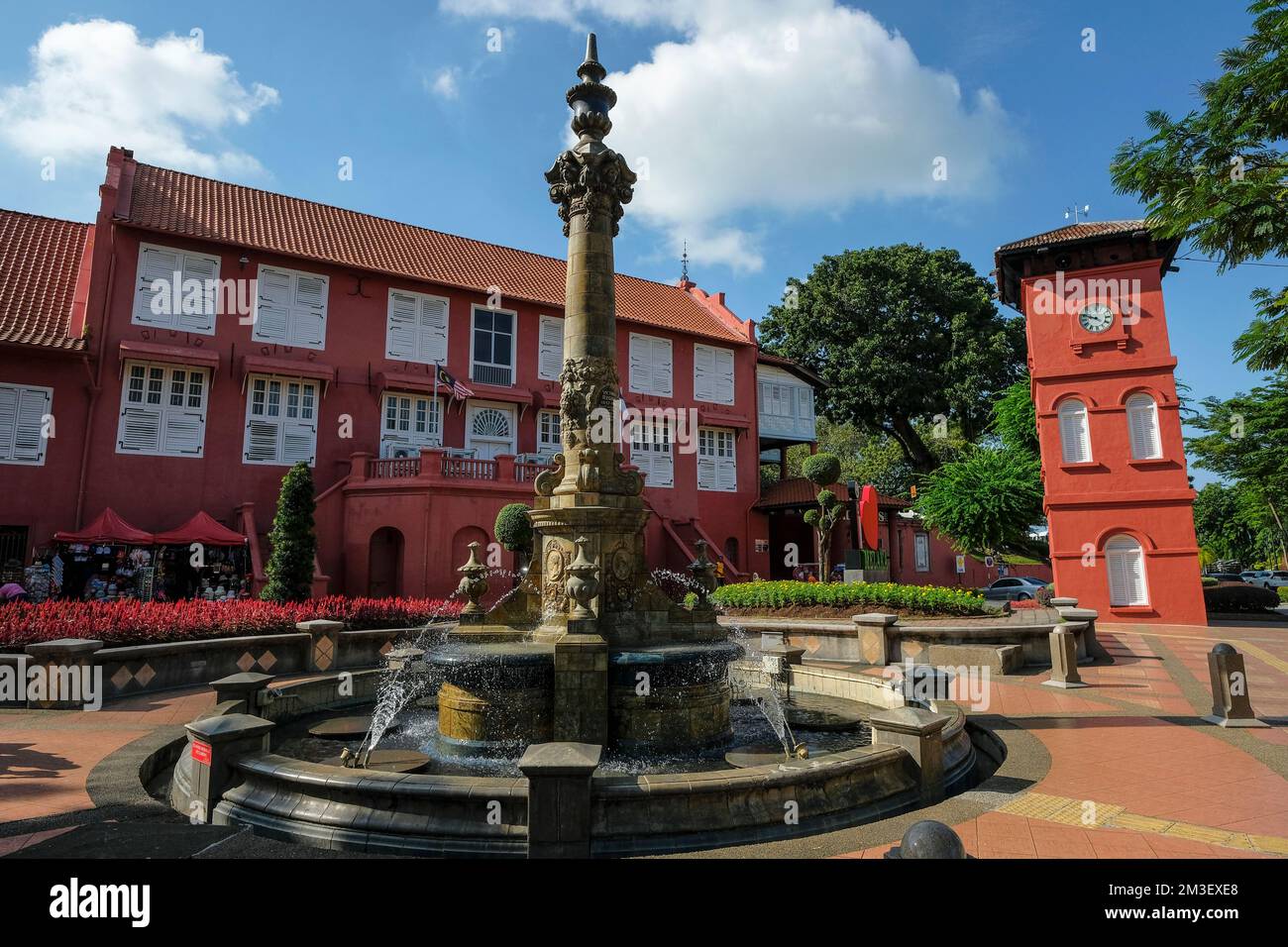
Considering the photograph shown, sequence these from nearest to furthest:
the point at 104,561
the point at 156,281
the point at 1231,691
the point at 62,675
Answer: the point at 1231,691
the point at 62,675
the point at 104,561
the point at 156,281

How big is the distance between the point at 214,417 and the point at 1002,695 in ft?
72.5

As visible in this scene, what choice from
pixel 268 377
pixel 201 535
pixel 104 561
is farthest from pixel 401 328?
pixel 104 561

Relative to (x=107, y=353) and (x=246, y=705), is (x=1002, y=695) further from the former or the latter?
(x=107, y=353)

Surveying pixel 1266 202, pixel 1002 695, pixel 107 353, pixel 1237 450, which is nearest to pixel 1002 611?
pixel 1002 695

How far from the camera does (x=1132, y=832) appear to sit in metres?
4.77

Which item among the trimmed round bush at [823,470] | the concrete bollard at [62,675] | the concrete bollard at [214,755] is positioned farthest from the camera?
the trimmed round bush at [823,470]

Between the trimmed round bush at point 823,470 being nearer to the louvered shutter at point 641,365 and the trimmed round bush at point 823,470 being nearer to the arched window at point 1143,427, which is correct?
the arched window at point 1143,427

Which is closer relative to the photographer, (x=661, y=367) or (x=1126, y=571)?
(x=1126, y=571)

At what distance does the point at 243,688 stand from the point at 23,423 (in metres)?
16.9

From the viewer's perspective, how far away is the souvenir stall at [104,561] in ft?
57.8

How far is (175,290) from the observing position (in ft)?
68.3

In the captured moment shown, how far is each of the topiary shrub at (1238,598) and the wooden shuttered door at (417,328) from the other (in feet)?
97.9

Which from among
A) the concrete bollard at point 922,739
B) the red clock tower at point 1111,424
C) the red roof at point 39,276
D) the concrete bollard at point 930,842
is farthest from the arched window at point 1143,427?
the red roof at point 39,276

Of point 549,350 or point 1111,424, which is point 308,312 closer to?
point 549,350
